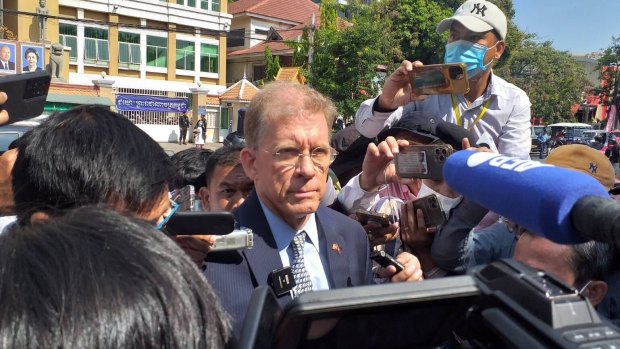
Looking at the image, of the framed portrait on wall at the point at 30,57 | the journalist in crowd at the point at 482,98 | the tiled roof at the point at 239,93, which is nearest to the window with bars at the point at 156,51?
the tiled roof at the point at 239,93

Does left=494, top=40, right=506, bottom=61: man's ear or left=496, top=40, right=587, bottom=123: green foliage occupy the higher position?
left=496, top=40, right=587, bottom=123: green foliage

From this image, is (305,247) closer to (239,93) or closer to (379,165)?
(379,165)

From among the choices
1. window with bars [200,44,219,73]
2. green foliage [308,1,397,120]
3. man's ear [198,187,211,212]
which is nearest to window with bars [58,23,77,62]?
window with bars [200,44,219,73]

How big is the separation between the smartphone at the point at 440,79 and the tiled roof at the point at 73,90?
18.8 metres

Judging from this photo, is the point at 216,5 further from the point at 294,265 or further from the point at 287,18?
the point at 294,265

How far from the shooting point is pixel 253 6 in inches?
1314

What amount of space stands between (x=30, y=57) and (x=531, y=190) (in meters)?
21.7

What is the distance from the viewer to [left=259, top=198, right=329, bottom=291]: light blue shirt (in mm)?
1653

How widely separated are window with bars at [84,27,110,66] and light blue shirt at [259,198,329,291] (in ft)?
85.9

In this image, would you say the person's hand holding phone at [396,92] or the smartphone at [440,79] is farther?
the person's hand holding phone at [396,92]

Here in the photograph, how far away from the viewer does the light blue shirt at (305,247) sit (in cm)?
165

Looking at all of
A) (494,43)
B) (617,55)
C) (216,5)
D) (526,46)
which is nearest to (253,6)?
(216,5)

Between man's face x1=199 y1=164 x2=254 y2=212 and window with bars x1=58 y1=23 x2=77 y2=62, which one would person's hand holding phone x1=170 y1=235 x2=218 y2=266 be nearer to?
man's face x1=199 y1=164 x2=254 y2=212

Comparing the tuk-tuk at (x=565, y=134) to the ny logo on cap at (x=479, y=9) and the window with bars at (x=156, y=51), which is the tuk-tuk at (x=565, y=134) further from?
the ny logo on cap at (x=479, y=9)
